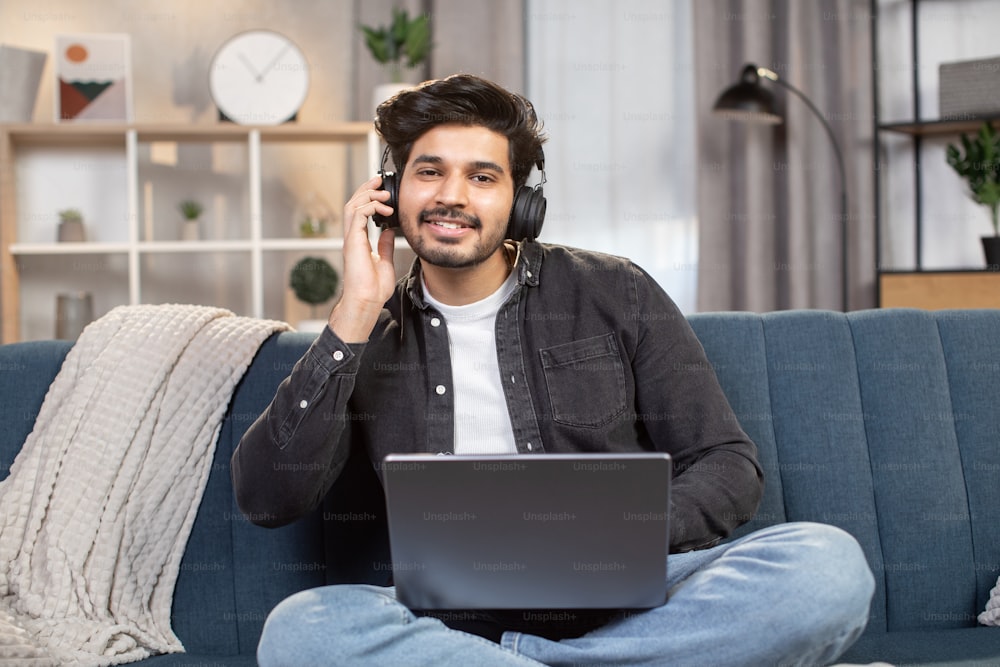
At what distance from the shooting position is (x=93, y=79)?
3422 mm

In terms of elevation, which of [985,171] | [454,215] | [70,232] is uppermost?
[985,171]

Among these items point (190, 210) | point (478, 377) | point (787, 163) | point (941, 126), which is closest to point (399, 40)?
point (190, 210)

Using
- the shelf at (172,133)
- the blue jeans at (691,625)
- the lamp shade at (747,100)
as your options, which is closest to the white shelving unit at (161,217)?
the shelf at (172,133)

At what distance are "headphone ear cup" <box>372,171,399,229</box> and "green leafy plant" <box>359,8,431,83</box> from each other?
6.11 ft

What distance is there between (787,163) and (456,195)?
218 centimetres

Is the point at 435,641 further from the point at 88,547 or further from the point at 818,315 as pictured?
the point at 818,315

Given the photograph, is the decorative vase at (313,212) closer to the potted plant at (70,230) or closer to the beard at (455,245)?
the potted plant at (70,230)

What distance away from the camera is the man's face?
5.32ft

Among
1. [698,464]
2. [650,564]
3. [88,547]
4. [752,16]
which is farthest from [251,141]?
[650,564]

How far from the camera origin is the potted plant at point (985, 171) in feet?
10.2

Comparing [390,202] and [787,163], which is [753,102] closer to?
[787,163]

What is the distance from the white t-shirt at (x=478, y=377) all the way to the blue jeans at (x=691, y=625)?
0.36 m

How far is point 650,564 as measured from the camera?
1.19m

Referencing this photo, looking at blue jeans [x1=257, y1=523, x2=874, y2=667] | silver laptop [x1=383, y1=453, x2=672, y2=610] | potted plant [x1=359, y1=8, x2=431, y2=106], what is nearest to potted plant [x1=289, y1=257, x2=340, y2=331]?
potted plant [x1=359, y1=8, x2=431, y2=106]
